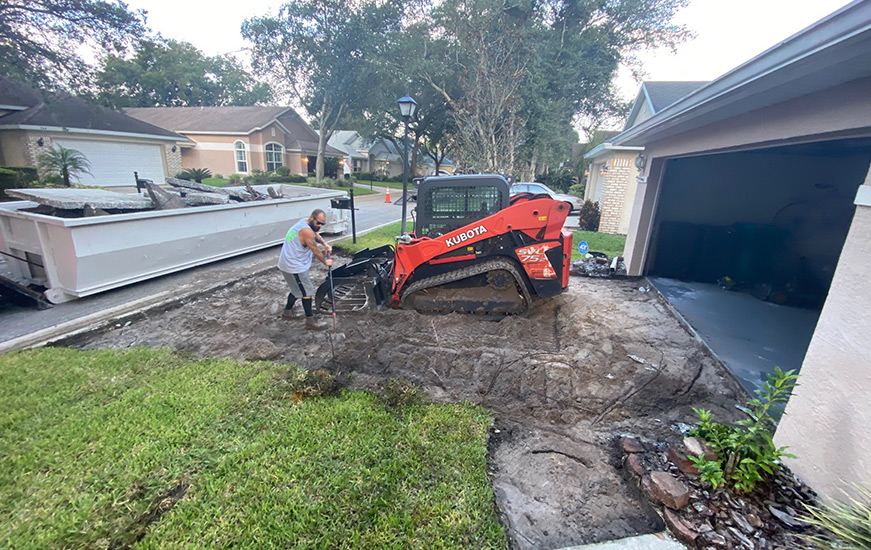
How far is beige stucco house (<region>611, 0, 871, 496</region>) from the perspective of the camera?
2115mm

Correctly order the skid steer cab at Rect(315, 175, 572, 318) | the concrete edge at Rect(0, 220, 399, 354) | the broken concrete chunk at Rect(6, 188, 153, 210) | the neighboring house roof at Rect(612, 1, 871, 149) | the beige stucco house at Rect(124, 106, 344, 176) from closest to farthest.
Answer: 1. the neighboring house roof at Rect(612, 1, 871, 149)
2. the concrete edge at Rect(0, 220, 399, 354)
3. the skid steer cab at Rect(315, 175, 572, 318)
4. the broken concrete chunk at Rect(6, 188, 153, 210)
5. the beige stucco house at Rect(124, 106, 344, 176)

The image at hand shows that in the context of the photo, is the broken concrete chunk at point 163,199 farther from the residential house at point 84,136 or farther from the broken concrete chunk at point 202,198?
the residential house at point 84,136

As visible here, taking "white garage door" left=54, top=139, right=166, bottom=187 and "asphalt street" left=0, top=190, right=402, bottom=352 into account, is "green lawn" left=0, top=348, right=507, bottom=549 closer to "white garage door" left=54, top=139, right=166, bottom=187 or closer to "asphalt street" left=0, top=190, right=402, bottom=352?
"asphalt street" left=0, top=190, right=402, bottom=352

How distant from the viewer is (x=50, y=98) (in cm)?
1275

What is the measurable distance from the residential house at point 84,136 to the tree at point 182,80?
17034 mm

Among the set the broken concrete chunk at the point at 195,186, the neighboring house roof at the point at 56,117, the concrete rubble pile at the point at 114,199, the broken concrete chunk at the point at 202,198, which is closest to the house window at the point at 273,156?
the neighboring house roof at the point at 56,117

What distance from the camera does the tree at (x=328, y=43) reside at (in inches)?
915

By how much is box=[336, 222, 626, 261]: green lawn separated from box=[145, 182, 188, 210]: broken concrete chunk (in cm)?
339

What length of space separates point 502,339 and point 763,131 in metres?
3.36

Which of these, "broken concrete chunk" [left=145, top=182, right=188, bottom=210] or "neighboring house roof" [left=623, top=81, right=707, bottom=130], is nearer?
"broken concrete chunk" [left=145, top=182, right=188, bottom=210]

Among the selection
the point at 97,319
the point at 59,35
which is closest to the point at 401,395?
the point at 97,319

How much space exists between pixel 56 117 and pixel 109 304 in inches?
713

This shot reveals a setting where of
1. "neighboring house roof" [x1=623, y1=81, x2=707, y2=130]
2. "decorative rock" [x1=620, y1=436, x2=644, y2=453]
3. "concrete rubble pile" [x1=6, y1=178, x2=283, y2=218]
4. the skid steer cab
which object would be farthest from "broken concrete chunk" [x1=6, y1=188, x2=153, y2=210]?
"neighboring house roof" [x1=623, y1=81, x2=707, y2=130]

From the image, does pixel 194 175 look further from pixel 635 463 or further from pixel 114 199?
pixel 635 463
